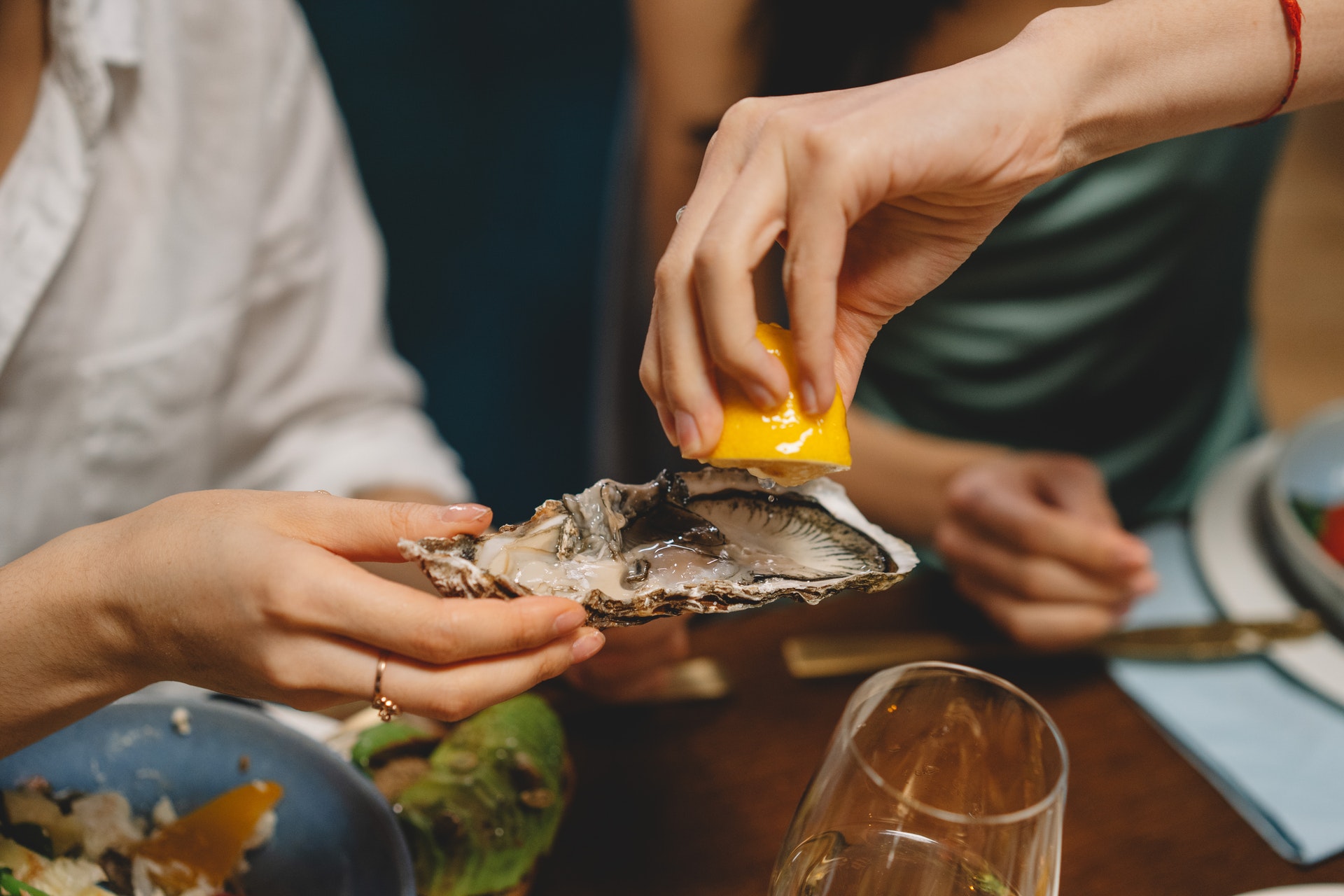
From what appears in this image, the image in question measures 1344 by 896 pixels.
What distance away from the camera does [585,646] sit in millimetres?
500

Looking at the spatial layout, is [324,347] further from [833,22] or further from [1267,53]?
[1267,53]

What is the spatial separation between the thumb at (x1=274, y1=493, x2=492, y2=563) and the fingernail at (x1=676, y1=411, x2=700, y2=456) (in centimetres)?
14

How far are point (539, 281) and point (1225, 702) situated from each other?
1.46 meters

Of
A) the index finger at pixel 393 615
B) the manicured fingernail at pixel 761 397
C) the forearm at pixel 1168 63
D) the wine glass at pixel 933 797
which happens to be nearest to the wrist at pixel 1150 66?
the forearm at pixel 1168 63

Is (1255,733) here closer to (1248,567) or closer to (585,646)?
(1248,567)

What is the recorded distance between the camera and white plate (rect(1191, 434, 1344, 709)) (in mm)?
864

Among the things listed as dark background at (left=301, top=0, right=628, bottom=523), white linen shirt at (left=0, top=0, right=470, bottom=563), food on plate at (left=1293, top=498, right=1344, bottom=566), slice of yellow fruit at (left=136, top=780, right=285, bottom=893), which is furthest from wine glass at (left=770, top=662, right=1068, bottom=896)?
dark background at (left=301, top=0, right=628, bottom=523)

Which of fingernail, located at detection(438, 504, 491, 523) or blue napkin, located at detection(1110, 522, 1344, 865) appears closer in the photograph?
fingernail, located at detection(438, 504, 491, 523)

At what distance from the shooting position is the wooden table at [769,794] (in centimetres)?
68

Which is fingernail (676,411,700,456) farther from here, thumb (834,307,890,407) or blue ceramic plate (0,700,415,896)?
blue ceramic plate (0,700,415,896)

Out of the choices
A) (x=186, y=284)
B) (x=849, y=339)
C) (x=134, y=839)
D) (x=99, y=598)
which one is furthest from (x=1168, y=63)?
(x=186, y=284)

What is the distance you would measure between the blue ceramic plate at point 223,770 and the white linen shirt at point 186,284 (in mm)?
470

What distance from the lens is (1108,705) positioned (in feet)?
2.75

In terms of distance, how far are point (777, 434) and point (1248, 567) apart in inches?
27.7
